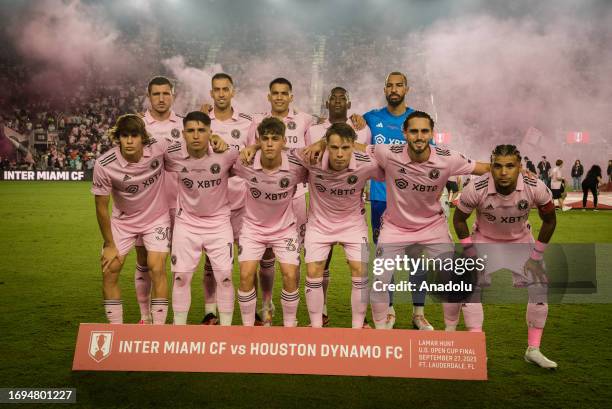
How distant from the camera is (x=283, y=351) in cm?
360

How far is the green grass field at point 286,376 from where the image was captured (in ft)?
11.1

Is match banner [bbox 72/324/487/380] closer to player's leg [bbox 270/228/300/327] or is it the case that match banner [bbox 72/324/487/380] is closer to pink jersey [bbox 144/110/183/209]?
player's leg [bbox 270/228/300/327]

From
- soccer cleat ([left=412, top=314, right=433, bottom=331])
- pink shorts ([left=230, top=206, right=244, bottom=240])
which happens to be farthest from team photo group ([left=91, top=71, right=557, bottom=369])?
soccer cleat ([left=412, top=314, right=433, bottom=331])

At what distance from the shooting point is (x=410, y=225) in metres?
4.56

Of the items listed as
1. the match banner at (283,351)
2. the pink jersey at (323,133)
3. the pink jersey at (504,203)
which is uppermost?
the pink jersey at (323,133)

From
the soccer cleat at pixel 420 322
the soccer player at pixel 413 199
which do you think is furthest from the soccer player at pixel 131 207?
the soccer cleat at pixel 420 322

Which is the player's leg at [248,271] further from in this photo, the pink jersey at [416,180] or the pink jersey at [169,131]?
the pink jersey at [416,180]

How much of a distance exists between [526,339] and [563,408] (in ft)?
4.74

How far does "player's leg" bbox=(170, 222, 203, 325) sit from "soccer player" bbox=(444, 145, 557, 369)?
6.91 feet

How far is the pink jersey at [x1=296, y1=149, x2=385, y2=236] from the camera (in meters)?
4.51

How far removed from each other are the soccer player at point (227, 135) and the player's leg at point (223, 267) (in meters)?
0.53

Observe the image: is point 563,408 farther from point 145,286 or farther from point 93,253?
point 93,253

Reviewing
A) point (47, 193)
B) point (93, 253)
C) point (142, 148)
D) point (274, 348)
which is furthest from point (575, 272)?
point (47, 193)

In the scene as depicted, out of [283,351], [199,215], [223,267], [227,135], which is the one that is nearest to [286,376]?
[283,351]
